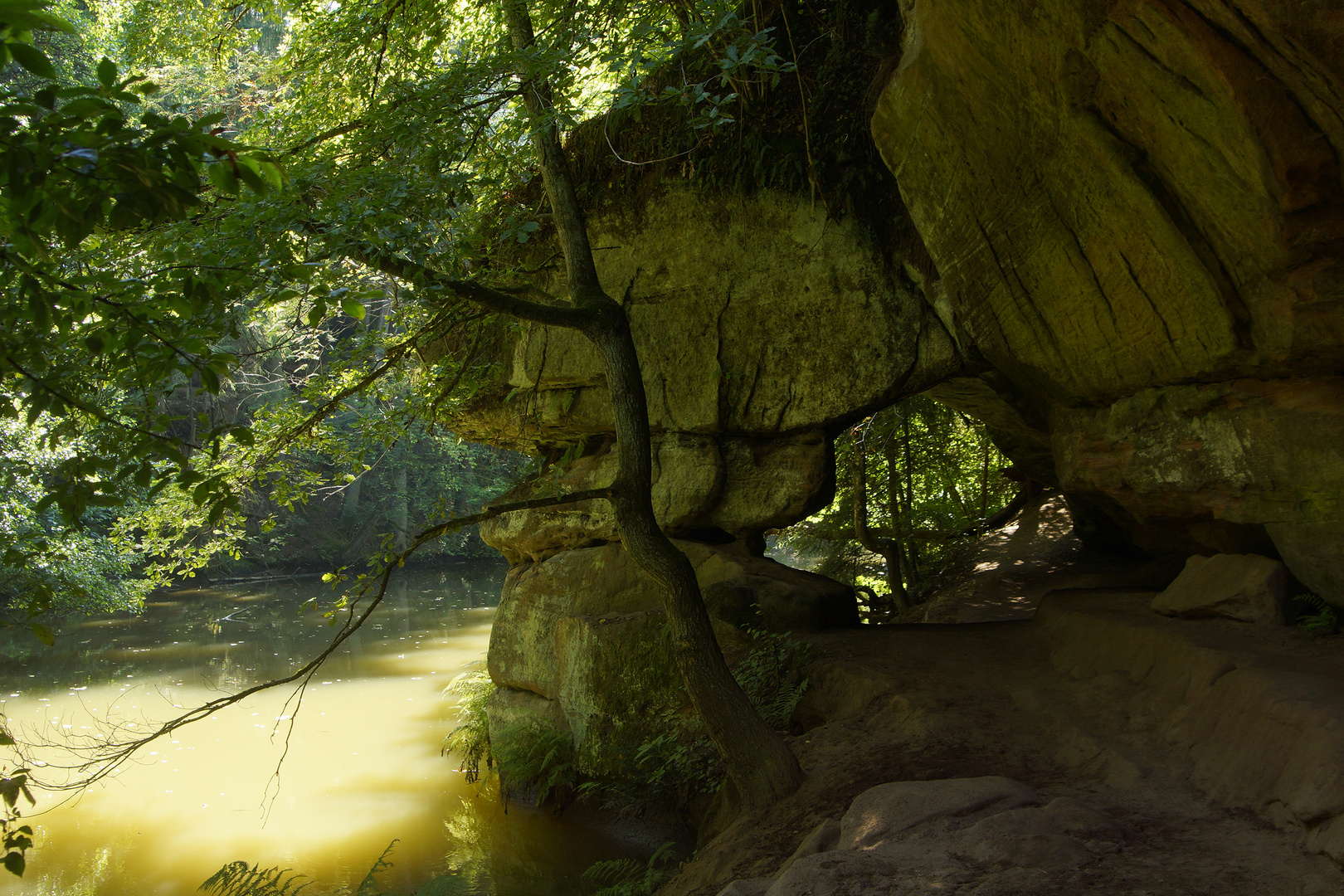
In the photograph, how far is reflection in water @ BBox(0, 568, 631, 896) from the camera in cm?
716

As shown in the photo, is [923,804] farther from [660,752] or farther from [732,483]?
[732,483]

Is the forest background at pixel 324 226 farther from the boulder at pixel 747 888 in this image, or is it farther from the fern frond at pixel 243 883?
the fern frond at pixel 243 883

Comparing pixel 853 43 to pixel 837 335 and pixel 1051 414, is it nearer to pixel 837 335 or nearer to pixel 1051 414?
pixel 837 335

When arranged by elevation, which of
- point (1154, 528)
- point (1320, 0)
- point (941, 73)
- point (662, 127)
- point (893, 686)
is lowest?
point (893, 686)

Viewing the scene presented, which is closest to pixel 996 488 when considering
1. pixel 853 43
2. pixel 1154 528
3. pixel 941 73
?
pixel 1154 528

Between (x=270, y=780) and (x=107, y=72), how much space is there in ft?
19.1

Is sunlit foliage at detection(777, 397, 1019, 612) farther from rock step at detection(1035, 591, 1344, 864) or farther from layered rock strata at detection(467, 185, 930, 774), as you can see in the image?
rock step at detection(1035, 591, 1344, 864)

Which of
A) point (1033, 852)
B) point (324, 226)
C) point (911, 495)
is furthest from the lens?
point (911, 495)

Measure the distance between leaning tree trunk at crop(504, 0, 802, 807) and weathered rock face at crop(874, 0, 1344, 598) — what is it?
8.69 feet

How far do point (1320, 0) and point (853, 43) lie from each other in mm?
4378

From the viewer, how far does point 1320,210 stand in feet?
14.0

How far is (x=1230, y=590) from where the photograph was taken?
5.40 m

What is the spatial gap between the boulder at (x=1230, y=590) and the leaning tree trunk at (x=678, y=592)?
9.26 ft

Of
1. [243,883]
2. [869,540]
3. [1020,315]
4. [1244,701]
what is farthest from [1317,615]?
[243,883]
